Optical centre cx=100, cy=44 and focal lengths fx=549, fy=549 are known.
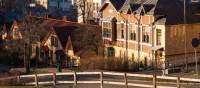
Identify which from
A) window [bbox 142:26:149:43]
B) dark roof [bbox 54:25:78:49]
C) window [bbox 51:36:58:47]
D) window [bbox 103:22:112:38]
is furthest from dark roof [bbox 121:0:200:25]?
window [bbox 51:36:58:47]

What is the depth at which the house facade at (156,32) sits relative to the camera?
5031 cm

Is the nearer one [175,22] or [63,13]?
[175,22]

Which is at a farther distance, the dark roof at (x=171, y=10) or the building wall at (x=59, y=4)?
the building wall at (x=59, y=4)

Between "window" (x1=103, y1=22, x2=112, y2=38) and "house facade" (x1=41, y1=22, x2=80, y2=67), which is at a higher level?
"window" (x1=103, y1=22, x2=112, y2=38)

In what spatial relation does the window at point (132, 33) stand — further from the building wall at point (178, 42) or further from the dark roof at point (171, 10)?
the building wall at point (178, 42)

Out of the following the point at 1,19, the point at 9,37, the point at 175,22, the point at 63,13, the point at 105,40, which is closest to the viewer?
the point at 175,22

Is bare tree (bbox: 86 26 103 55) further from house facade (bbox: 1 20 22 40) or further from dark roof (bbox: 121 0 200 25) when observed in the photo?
house facade (bbox: 1 20 22 40)

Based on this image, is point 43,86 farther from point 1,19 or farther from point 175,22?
point 1,19

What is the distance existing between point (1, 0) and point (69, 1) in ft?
49.8

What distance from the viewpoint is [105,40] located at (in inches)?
2308

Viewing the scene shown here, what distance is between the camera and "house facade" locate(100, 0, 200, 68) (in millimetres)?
50312

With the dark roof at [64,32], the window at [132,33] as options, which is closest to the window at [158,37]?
the window at [132,33]

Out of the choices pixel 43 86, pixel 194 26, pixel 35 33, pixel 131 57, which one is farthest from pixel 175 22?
pixel 43 86

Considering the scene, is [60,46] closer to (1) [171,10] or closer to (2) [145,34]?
(2) [145,34]
